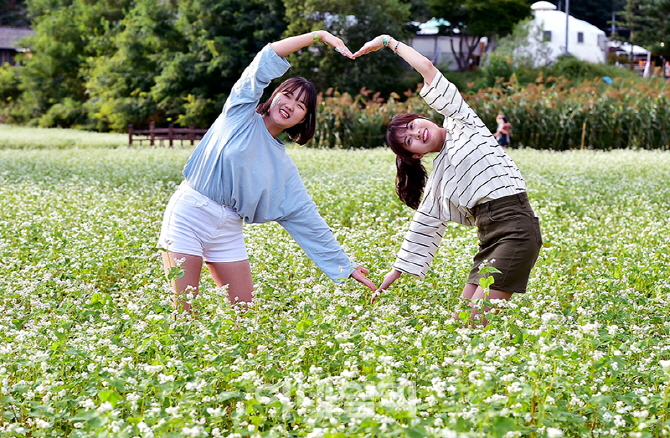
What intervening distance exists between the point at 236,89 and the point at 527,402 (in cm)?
296

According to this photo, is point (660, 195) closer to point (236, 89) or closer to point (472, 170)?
point (472, 170)

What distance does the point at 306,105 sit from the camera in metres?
4.73

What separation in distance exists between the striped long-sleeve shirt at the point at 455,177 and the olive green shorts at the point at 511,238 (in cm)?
8

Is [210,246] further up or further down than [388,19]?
further down

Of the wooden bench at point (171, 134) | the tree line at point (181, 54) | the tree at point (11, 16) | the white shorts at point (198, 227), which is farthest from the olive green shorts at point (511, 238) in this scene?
the tree at point (11, 16)

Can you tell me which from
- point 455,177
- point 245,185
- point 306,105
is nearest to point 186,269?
point 245,185

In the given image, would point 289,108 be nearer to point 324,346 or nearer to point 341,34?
point 324,346

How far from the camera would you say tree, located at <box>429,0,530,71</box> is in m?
56.6

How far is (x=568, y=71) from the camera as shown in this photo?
52656 millimetres

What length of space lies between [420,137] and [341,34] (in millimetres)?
39535

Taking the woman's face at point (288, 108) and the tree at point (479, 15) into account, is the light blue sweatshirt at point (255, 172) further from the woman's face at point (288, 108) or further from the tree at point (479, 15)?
the tree at point (479, 15)

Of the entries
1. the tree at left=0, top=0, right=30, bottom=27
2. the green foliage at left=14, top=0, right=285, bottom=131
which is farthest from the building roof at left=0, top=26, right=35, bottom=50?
the green foliage at left=14, top=0, right=285, bottom=131

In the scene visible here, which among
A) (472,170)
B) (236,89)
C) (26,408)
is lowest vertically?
(26,408)

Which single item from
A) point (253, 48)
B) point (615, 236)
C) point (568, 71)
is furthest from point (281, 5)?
point (615, 236)
